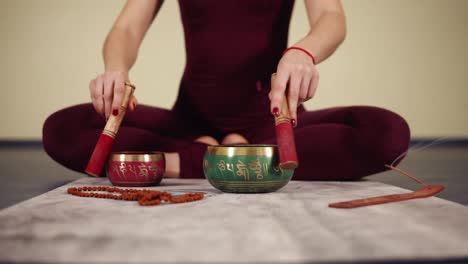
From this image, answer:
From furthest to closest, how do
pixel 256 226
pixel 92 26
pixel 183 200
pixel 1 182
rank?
pixel 92 26 < pixel 1 182 < pixel 183 200 < pixel 256 226

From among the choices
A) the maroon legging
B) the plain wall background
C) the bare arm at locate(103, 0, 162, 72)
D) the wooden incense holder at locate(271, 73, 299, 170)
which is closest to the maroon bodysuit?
the maroon legging

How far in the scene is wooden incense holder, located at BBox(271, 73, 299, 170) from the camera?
0.93 m

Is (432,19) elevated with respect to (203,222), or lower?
elevated

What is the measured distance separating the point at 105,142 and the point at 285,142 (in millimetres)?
447

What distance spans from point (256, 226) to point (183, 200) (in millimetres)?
274

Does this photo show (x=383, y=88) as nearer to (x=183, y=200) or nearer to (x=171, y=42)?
(x=171, y=42)

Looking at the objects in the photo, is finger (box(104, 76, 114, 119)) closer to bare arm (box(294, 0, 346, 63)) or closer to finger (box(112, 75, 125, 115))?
finger (box(112, 75, 125, 115))

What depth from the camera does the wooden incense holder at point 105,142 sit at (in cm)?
111

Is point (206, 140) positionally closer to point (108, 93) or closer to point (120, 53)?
point (120, 53)

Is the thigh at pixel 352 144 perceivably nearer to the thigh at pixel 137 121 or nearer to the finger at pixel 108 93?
the thigh at pixel 137 121

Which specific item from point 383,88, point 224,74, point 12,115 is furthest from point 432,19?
point 12,115

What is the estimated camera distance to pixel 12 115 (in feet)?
14.5

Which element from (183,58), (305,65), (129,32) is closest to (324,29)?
(305,65)

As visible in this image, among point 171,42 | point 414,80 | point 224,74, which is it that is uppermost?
point 171,42
